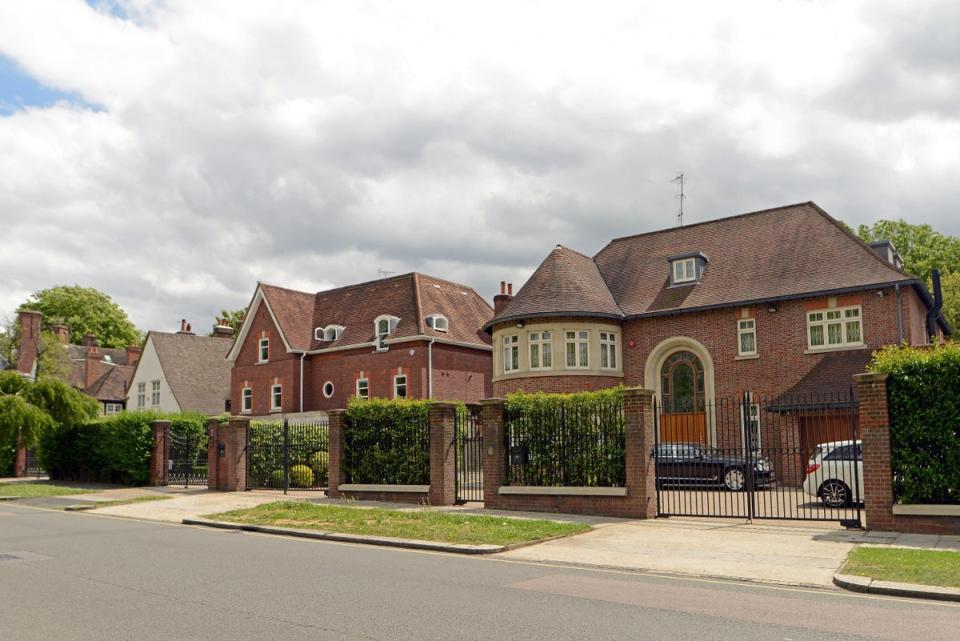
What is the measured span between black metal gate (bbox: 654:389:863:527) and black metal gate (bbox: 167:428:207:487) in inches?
636

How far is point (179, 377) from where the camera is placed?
53.9 m

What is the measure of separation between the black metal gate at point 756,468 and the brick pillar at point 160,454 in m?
16.9

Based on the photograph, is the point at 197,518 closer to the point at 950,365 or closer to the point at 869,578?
the point at 869,578

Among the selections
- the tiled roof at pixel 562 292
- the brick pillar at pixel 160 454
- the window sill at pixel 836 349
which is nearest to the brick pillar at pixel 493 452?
the tiled roof at pixel 562 292

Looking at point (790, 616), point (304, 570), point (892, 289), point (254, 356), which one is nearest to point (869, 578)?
point (790, 616)

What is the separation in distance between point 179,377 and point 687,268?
115ft

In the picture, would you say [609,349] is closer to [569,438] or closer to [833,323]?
[833,323]

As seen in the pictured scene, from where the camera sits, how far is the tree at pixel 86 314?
75.4m

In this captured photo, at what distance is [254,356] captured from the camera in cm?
4666

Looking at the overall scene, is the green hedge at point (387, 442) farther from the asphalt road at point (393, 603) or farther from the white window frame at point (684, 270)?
the white window frame at point (684, 270)

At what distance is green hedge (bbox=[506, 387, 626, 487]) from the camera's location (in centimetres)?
1720

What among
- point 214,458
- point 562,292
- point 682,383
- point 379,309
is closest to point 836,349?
point 682,383

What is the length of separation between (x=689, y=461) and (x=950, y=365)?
8.95 m

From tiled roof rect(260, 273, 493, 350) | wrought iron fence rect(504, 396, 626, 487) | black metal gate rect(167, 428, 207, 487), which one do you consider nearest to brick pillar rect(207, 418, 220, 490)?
black metal gate rect(167, 428, 207, 487)
